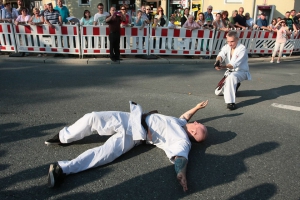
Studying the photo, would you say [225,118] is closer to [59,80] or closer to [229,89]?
[229,89]

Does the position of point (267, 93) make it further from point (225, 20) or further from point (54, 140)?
point (225, 20)

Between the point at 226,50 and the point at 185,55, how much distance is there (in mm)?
A: 5255

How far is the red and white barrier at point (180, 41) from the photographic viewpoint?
9.73 m

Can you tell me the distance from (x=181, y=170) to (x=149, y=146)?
814 millimetres

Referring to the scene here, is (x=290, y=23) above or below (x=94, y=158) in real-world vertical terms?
above

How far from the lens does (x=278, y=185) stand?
264 cm

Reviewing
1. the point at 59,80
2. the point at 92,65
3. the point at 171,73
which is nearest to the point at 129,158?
the point at 59,80

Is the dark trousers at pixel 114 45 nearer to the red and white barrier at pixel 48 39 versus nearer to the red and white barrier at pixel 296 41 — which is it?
the red and white barrier at pixel 48 39

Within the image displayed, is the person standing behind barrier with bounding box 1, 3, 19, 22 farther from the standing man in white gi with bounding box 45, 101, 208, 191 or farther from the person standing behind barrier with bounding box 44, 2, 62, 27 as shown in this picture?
the standing man in white gi with bounding box 45, 101, 208, 191

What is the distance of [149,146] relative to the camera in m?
3.31

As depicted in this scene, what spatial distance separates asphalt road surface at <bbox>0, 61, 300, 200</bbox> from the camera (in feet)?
8.29

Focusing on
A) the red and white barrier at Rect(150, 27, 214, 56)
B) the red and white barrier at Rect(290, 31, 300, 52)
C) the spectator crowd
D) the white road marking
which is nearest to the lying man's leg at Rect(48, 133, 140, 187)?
the white road marking

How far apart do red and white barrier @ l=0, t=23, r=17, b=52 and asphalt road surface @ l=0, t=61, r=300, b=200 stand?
291 centimetres

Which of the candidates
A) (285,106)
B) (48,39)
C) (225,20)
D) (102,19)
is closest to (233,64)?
(285,106)
